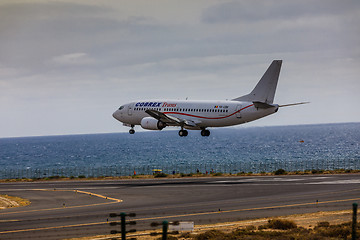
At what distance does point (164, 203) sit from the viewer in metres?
52.1

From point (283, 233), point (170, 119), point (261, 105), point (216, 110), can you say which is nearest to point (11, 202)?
point (170, 119)

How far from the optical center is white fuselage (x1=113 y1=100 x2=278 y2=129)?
7094 cm

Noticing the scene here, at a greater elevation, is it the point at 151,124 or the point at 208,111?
the point at 208,111

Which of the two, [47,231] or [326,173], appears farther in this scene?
[326,173]

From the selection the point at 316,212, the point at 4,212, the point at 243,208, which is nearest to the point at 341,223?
the point at 316,212

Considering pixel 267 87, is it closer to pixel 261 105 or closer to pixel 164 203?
pixel 261 105

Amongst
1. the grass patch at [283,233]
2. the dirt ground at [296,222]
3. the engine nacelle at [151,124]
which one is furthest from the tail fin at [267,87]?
the grass patch at [283,233]

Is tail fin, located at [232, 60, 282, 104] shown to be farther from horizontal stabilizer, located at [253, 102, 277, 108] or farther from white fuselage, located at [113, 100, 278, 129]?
horizontal stabilizer, located at [253, 102, 277, 108]

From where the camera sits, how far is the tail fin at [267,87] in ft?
236

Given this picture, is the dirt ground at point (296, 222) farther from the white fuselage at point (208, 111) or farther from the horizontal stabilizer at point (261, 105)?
the white fuselage at point (208, 111)

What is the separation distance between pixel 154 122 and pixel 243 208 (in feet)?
104

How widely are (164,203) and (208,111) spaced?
79.2 ft

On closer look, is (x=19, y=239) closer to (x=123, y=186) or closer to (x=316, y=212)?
(x=316, y=212)

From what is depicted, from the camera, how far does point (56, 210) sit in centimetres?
4984
